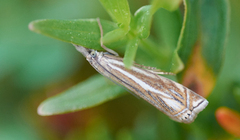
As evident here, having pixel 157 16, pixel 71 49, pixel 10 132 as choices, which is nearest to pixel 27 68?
pixel 71 49

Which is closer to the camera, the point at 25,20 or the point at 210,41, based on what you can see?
the point at 210,41

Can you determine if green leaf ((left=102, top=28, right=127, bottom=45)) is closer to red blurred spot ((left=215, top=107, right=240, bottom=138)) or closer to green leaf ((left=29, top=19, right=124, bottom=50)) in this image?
green leaf ((left=29, top=19, right=124, bottom=50))

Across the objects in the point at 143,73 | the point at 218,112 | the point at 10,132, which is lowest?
the point at 10,132

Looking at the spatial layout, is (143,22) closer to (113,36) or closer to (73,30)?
(113,36)

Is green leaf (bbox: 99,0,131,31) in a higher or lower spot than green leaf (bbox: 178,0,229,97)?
higher

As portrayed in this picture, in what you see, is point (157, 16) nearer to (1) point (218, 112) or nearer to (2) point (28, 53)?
(1) point (218, 112)

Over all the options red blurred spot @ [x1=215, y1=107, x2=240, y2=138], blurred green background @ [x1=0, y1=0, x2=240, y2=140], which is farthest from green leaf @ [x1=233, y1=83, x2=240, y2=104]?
blurred green background @ [x1=0, y1=0, x2=240, y2=140]

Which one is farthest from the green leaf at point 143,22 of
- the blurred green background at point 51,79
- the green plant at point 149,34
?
the blurred green background at point 51,79
